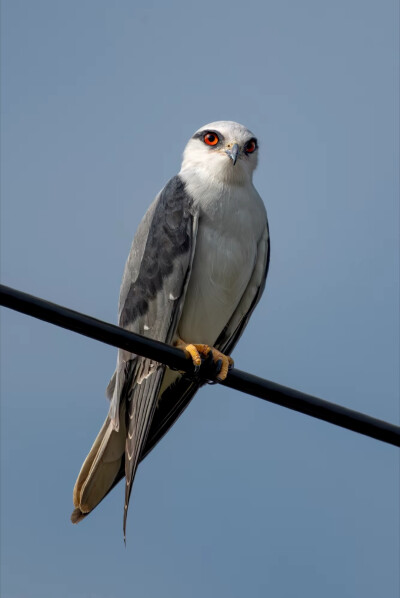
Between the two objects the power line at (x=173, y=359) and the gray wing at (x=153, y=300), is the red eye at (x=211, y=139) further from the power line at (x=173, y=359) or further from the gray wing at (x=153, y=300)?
the power line at (x=173, y=359)

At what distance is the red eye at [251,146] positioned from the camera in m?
6.19

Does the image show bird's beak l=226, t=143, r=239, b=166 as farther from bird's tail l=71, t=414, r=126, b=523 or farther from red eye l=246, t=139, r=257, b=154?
bird's tail l=71, t=414, r=126, b=523

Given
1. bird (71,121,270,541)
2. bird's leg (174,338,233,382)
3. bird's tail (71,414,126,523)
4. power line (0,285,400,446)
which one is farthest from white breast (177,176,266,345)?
power line (0,285,400,446)

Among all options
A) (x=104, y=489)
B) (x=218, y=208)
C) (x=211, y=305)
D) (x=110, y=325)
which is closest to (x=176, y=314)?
(x=211, y=305)

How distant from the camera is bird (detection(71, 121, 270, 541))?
17.5ft

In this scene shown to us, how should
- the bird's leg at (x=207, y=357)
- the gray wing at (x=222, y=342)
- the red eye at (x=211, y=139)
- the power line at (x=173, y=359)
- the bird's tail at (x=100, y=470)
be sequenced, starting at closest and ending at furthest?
the power line at (x=173, y=359), the bird's leg at (x=207, y=357), the bird's tail at (x=100, y=470), the gray wing at (x=222, y=342), the red eye at (x=211, y=139)

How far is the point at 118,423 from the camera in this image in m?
5.40

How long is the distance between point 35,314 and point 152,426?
2490mm

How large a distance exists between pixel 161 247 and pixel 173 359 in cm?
177

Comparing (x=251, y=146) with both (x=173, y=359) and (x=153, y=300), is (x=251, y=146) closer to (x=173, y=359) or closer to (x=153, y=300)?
(x=153, y=300)

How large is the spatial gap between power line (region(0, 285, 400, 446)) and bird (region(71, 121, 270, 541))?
1.43 meters

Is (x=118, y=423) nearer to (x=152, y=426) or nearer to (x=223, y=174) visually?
(x=152, y=426)

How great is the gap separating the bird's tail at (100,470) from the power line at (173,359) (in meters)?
1.85

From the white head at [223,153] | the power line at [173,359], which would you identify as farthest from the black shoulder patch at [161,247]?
the power line at [173,359]
